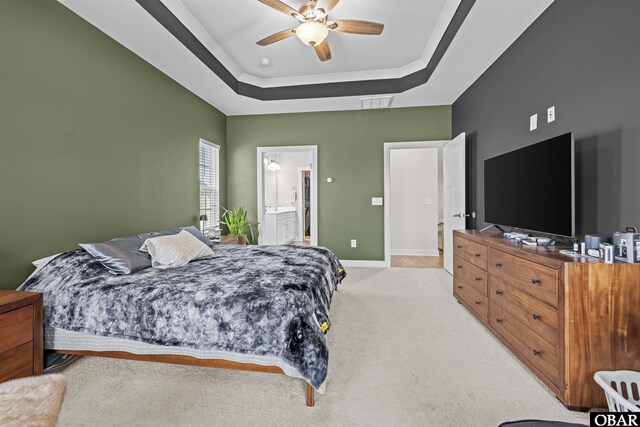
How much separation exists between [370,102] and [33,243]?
427cm

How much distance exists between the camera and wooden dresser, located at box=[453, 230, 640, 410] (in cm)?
153

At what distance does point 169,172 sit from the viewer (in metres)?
3.67

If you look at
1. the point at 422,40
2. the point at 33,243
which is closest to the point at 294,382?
the point at 33,243

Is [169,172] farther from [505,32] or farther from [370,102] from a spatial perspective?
[505,32]

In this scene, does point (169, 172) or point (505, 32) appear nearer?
point (505, 32)

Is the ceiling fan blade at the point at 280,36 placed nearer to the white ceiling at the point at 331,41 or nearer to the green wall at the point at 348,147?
the white ceiling at the point at 331,41

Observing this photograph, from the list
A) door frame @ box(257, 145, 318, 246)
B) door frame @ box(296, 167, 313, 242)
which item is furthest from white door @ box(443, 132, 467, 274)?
door frame @ box(296, 167, 313, 242)

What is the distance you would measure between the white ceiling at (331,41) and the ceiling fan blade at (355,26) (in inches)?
13.1

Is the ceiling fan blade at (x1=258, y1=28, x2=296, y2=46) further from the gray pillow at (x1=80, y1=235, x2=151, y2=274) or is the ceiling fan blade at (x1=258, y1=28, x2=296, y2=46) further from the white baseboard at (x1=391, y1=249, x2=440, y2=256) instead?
the white baseboard at (x1=391, y1=249, x2=440, y2=256)

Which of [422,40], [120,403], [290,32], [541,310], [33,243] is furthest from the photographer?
[422,40]

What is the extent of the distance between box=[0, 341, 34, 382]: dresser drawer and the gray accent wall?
11.2 ft

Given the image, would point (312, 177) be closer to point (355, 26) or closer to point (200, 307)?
point (355, 26)

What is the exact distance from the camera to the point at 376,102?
461 cm

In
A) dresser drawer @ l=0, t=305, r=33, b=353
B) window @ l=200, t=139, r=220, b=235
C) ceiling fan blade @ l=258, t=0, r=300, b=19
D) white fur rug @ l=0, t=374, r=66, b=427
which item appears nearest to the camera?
white fur rug @ l=0, t=374, r=66, b=427
